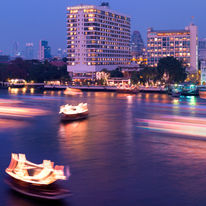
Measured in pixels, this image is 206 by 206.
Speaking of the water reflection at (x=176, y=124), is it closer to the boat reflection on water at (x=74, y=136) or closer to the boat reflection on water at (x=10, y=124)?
the boat reflection on water at (x=74, y=136)

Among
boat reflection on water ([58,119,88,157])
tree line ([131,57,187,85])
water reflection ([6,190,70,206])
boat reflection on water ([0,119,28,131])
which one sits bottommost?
water reflection ([6,190,70,206])

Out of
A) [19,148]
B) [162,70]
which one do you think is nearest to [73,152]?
[19,148]

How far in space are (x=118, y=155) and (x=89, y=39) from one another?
394 ft

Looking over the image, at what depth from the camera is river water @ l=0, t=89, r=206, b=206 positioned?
17.2 metres

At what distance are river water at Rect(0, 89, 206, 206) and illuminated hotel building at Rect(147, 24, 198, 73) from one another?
13161 cm

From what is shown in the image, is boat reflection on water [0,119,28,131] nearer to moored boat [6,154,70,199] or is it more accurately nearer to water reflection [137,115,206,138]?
water reflection [137,115,206,138]

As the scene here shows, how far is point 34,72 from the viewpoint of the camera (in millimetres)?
131625

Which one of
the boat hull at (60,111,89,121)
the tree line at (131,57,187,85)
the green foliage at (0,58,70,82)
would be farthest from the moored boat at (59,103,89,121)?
the green foliage at (0,58,70,82)

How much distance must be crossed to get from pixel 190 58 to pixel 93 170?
156m

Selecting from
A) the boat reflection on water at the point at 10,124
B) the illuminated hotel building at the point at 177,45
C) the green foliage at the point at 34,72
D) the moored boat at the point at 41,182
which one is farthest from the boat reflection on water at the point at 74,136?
the illuminated hotel building at the point at 177,45

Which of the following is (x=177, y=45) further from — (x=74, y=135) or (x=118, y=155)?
(x=118, y=155)

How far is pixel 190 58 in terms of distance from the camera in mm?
169750

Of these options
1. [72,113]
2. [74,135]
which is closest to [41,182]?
[74,135]

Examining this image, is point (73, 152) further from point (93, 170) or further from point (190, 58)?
point (190, 58)
